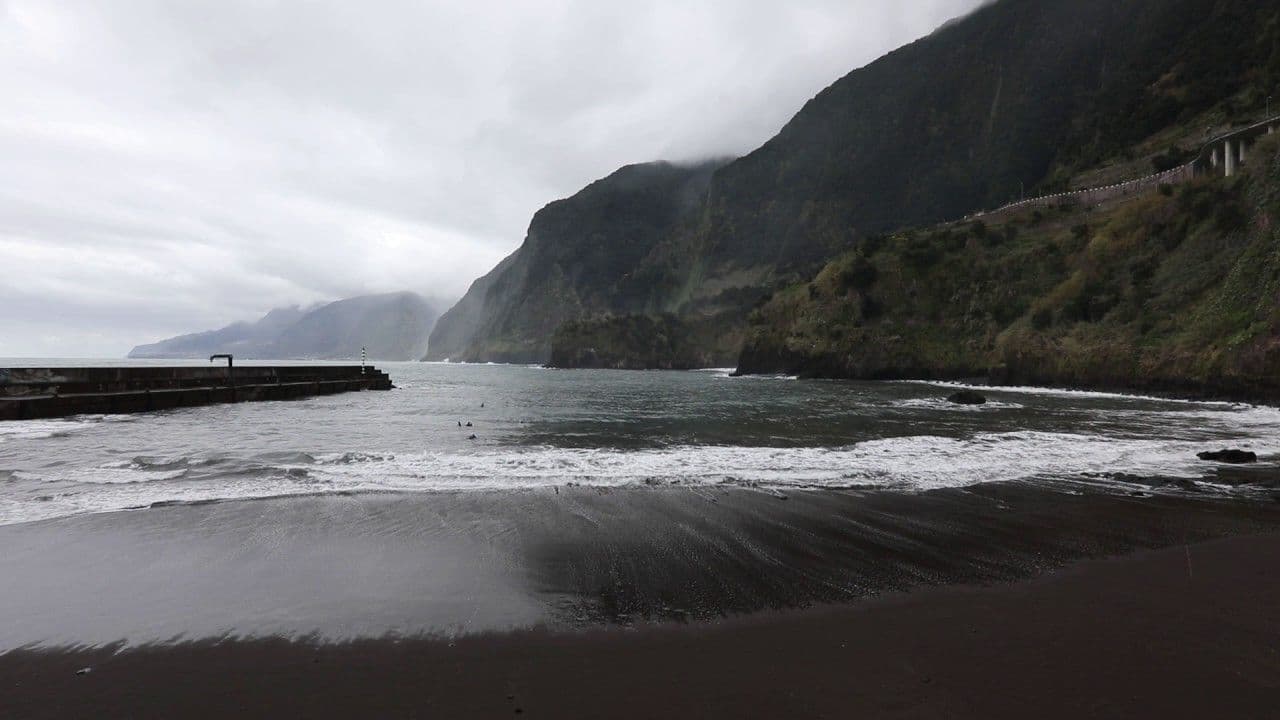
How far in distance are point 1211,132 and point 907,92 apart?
119 metres

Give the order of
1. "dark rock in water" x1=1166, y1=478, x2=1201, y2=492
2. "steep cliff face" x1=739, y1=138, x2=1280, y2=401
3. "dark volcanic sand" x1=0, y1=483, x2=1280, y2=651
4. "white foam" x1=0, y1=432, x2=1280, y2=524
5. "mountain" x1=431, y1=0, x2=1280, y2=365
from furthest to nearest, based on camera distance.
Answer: "mountain" x1=431, y1=0, x2=1280, y2=365 < "steep cliff face" x1=739, y1=138, x2=1280, y2=401 < "dark rock in water" x1=1166, y1=478, x2=1201, y2=492 < "white foam" x1=0, y1=432, x2=1280, y2=524 < "dark volcanic sand" x1=0, y1=483, x2=1280, y2=651

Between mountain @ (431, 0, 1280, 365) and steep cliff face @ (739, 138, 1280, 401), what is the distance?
56.6 feet

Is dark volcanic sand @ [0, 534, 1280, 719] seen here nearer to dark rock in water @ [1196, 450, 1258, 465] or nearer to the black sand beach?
A: the black sand beach

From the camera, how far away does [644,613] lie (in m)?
5.33

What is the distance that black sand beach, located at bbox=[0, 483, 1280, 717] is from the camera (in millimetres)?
3908

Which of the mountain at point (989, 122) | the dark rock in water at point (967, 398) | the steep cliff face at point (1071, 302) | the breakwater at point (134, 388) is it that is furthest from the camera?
the mountain at point (989, 122)

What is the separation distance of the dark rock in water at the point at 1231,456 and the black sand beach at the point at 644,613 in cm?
629

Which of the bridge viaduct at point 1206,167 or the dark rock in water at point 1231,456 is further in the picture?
the bridge viaduct at point 1206,167

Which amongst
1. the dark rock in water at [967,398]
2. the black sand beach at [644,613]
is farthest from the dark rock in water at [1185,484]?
the dark rock in water at [967,398]

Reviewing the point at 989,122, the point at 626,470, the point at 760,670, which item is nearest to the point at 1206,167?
the point at 626,470

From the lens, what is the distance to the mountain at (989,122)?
100188 mm

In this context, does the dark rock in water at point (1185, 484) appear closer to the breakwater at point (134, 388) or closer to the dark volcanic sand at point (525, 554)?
the dark volcanic sand at point (525, 554)

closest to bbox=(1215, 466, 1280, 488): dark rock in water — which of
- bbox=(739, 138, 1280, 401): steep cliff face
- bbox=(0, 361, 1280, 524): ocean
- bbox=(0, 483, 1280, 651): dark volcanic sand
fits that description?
bbox=(0, 361, 1280, 524): ocean

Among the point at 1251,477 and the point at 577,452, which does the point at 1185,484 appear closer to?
the point at 1251,477
